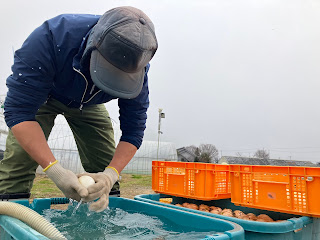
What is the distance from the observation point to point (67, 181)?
1.78 m

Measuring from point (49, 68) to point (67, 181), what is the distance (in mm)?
755

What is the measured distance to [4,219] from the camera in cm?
152

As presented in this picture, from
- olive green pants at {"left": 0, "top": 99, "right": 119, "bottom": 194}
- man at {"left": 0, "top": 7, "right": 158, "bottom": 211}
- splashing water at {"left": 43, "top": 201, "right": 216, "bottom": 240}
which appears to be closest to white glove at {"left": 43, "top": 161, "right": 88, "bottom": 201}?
man at {"left": 0, "top": 7, "right": 158, "bottom": 211}

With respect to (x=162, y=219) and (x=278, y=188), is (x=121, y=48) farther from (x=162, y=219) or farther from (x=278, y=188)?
(x=278, y=188)

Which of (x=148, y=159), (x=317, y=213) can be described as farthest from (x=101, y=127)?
(x=148, y=159)

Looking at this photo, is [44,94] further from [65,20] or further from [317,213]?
[317,213]

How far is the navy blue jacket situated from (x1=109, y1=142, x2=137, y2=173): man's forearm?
48 cm

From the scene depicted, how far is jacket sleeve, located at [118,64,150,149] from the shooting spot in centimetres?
236

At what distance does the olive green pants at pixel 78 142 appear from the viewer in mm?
2533

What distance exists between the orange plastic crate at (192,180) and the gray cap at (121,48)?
1.54 metres

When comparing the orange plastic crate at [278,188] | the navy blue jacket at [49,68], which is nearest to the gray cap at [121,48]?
the navy blue jacket at [49,68]

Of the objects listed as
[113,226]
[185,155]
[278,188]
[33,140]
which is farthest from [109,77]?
[185,155]

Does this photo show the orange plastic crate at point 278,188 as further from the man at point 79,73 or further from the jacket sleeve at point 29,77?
the jacket sleeve at point 29,77

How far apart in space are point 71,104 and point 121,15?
3.57 feet
